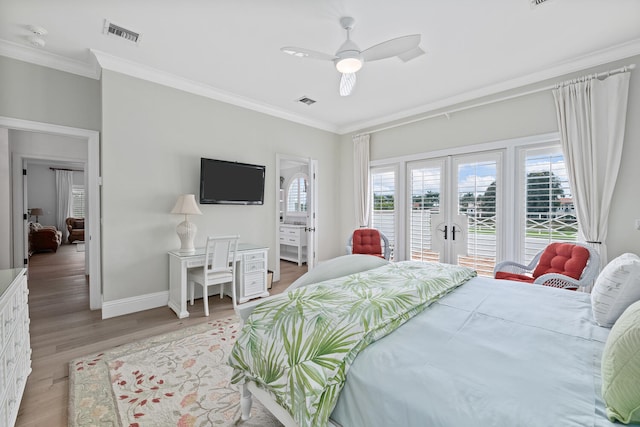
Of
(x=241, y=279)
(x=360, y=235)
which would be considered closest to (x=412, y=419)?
(x=241, y=279)

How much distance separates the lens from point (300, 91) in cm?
410

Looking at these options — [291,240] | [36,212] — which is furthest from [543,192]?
[36,212]

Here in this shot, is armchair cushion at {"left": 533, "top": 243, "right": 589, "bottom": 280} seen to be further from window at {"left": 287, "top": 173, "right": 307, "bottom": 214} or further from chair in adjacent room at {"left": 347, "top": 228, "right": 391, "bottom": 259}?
window at {"left": 287, "top": 173, "right": 307, "bottom": 214}

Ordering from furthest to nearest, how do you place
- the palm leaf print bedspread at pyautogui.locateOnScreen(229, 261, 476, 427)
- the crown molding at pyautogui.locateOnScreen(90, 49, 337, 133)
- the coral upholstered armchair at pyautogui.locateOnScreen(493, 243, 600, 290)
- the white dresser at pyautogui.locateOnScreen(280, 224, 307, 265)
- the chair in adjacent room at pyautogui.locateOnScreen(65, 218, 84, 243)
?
1. the chair in adjacent room at pyautogui.locateOnScreen(65, 218, 84, 243)
2. the white dresser at pyautogui.locateOnScreen(280, 224, 307, 265)
3. the crown molding at pyautogui.locateOnScreen(90, 49, 337, 133)
4. the coral upholstered armchair at pyautogui.locateOnScreen(493, 243, 600, 290)
5. the palm leaf print bedspread at pyautogui.locateOnScreen(229, 261, 476, 427)

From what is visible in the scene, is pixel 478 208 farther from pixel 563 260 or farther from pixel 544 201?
pixel 563 260

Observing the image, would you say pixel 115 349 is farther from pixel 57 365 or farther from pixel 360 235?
pixel 360 235

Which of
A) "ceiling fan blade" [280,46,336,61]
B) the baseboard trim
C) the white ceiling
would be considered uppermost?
the white ceiling

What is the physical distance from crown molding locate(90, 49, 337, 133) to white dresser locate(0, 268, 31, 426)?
2.42m

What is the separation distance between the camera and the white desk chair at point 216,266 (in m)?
3.45

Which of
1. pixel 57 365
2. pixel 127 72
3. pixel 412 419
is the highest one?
pixel 127 72

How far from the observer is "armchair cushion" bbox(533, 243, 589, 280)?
9.42 feet

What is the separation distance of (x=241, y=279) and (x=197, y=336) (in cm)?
111

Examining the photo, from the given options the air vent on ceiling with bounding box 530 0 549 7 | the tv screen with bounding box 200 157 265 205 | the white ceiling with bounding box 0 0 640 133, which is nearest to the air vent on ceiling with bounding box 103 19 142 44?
the white ceiling with bounding box 0 0 640 133

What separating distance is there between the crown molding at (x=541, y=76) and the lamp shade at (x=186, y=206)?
3453 millimetres
